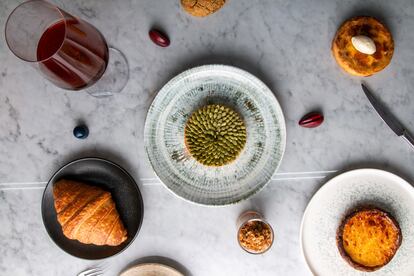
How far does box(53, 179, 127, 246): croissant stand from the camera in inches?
37.5

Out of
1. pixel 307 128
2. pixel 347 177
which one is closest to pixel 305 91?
pixel 307 128

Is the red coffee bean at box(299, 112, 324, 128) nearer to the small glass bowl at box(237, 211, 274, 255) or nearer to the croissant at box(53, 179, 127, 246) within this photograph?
the small glass bowl at box(237, 211, 274, 255)

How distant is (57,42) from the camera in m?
0.81

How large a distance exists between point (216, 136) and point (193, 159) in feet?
0.26

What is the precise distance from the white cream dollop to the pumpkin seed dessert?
0.26 metres

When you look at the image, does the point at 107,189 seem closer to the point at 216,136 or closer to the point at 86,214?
the point at 86,214

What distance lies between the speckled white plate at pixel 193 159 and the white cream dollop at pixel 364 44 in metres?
0.19

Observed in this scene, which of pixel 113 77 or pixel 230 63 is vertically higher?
pixel 230 63

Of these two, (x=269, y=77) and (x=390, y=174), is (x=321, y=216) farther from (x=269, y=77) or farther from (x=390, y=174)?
(x=269, y=77)

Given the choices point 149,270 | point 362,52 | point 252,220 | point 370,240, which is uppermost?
point 362,52

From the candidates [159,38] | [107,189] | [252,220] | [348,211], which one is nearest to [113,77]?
[159,38]

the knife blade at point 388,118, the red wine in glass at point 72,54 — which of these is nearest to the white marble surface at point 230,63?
the knife blade at point 388,118

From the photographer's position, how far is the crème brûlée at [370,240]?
3.07 ft

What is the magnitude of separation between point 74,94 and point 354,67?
56 centimetres
